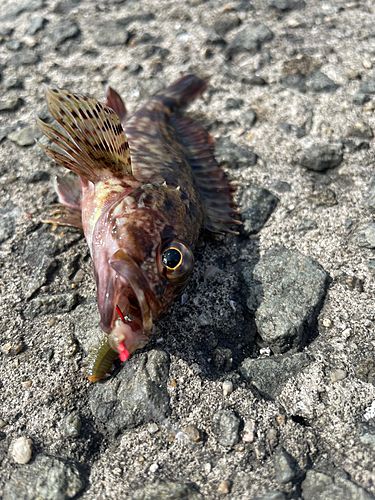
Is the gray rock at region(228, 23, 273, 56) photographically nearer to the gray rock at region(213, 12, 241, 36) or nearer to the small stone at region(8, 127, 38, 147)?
the gray rock at region(213, 12, 241, 36)

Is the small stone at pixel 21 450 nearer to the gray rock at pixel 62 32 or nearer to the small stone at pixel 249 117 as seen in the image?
the small stone at pixel 249 117

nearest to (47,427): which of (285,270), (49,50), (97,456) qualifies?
(97,456)

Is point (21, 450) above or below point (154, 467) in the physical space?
above

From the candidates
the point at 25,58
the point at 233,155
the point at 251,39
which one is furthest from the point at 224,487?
the point at 25,58

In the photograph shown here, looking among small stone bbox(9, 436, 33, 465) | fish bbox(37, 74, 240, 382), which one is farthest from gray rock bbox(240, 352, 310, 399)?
small stone bbox(9, 436, 33, 465)

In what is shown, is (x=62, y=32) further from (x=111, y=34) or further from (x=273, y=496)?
(x=273, y=496)

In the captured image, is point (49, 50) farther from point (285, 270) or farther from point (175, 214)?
point (285, 270)
